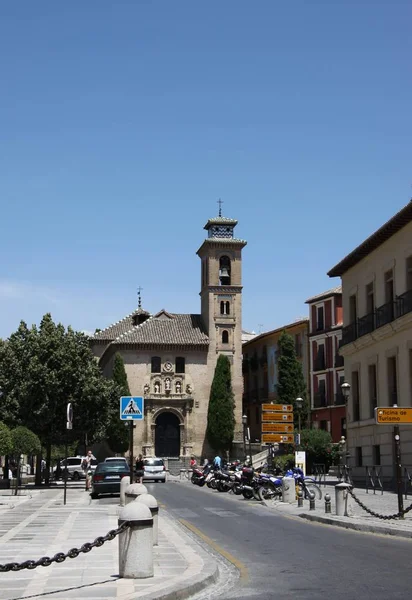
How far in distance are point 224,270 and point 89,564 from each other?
7067 cm

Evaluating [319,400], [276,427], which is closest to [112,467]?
[276,427]

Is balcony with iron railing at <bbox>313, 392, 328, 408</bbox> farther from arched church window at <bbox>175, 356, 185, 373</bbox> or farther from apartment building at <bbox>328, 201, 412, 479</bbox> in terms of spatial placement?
apartment building at <bbox>328, 201, 412, 479</bbox>

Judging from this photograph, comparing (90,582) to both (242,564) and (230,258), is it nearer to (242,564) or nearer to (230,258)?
(242,564)

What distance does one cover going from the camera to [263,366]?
8381cm

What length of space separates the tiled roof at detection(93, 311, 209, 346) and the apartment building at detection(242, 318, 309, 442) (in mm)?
6411

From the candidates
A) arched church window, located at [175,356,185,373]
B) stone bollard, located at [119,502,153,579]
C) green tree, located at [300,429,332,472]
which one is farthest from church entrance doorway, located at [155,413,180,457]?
stone bollard, located at [119,502,153,579]

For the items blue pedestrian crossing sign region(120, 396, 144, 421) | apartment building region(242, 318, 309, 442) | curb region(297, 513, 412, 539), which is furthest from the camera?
apartment building region(242, 318, 309, 442)

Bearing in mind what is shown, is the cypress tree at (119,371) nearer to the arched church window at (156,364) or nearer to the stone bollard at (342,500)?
the arched church window at (156,364)

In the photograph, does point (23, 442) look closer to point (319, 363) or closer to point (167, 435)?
point (319, 363)

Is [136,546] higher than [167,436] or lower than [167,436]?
lower

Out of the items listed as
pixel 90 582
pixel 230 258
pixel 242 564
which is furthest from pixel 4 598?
pixel 230 258

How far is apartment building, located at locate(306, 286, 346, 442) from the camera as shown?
67.1m

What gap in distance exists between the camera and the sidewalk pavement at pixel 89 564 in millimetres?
9625

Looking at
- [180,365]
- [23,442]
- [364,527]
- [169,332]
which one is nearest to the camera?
[364,527]
